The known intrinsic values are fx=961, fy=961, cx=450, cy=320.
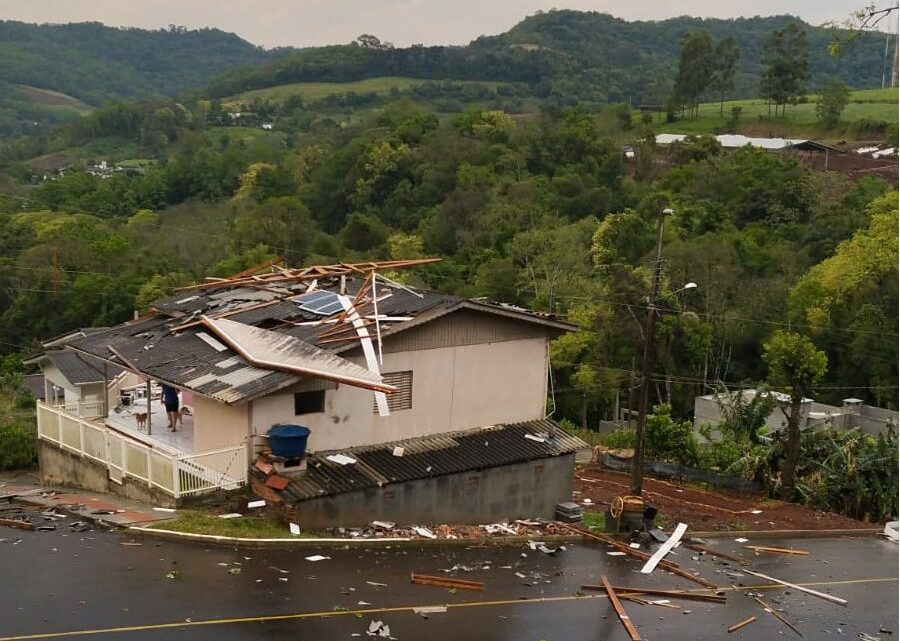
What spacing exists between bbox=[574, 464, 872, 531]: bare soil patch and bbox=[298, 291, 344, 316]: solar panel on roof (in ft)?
20.7

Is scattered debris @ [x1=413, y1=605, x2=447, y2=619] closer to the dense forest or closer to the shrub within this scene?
the dense forest

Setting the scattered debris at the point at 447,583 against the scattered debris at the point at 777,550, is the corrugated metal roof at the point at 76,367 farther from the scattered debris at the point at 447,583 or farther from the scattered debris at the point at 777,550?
the scattered debris at the point at 777,550

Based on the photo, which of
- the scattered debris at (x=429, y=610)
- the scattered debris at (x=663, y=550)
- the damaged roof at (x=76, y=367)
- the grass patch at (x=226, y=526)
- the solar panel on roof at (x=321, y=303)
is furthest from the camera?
the damaged roof at (x=76, y=367)

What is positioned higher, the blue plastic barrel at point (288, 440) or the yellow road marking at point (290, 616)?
the blue plastic barrel at point (288, 440)

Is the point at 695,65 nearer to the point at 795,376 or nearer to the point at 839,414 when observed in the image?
the point at 839,414

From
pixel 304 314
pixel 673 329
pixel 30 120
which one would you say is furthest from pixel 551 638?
pixel 30 120

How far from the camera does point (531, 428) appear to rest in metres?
17.0

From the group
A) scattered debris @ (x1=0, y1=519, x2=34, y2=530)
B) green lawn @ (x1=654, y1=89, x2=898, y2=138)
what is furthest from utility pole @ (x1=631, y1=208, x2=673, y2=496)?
green lawn @ (x1=654, y1=89, x2=898, y2=138)

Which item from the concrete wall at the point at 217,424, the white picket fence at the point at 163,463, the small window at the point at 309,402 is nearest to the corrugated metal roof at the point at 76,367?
the white picket fence at the point at 163,463

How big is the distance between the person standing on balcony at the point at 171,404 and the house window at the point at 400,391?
349 centimetres

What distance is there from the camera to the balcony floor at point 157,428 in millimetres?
15438

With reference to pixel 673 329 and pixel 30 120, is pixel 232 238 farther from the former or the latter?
pixel 30 120

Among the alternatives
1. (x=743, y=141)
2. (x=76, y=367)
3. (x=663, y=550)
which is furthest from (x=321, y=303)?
(x=743, y=141)

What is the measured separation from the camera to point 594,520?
55.5 feet
